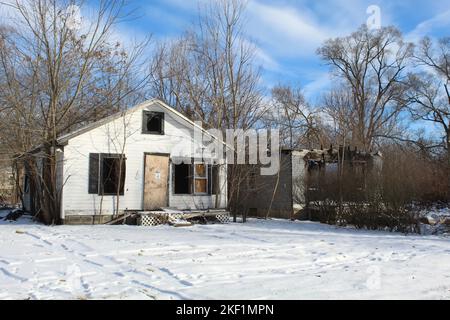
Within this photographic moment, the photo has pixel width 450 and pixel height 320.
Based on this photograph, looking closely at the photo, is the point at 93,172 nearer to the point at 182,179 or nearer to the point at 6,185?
the point at 182,179

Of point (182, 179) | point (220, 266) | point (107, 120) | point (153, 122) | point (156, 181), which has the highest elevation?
point (153, 122)

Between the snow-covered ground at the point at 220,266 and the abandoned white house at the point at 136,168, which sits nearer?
the snow-covered ground at the point at 220,266

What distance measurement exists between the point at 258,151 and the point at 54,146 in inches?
372

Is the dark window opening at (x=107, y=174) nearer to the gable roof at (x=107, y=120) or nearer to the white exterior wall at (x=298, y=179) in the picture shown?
the gable roof at (x=107, y=120)

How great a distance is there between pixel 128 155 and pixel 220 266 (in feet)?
31.9

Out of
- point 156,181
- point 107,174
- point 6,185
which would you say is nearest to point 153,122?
point 156,181

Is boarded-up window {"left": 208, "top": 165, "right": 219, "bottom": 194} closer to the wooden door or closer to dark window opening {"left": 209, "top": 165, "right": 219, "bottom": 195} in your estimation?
dark window opening {"left": 209, "top": 165, "right": 219, "bottom": 195}

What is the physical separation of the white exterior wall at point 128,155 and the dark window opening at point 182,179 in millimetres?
662

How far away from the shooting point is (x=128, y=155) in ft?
53.7

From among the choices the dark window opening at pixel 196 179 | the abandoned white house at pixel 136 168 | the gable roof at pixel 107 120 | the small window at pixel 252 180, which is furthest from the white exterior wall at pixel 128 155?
the small window at pixel 252 180

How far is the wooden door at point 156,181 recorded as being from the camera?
1659 centimetres

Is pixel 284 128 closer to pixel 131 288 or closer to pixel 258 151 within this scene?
pixel 258 151

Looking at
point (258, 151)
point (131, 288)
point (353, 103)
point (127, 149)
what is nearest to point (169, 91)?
point (258, 151)

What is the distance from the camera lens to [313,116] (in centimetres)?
4044
